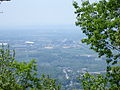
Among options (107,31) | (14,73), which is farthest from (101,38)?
(14,73)

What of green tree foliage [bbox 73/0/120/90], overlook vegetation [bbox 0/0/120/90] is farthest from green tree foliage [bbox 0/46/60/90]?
green tree foliage [bbox 73/0/120/90]

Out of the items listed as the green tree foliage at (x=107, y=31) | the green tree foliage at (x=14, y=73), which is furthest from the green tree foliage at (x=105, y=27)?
the green tree foliage at (x=14, y=73)

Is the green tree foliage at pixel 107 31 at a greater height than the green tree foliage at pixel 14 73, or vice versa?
the green tree foliage at pixel 107 31

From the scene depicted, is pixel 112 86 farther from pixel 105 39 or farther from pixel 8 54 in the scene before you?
pixel 8 54

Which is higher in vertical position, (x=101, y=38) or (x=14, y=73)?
(x=101, y=38)

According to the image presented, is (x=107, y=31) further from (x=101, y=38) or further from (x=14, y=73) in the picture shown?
(x=14, y=73)

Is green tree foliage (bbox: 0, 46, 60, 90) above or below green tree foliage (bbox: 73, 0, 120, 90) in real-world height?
below

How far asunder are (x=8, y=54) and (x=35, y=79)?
9.47ft

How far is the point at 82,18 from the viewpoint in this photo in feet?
51.4

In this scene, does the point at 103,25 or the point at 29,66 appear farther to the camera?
the point at 29,66

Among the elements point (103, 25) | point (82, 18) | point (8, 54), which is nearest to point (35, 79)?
point (8, 54)

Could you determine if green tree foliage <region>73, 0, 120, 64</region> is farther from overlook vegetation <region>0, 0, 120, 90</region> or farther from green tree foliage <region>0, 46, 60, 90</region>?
green tree foliage <region>0, 46, 60, 90</region>

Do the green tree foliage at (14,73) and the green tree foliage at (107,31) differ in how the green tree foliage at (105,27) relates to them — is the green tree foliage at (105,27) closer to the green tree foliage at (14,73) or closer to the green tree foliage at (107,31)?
the green tree foliage at (107,31)

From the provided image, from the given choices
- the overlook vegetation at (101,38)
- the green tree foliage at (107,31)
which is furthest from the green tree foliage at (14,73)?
the green tree foliage at (107,31)
